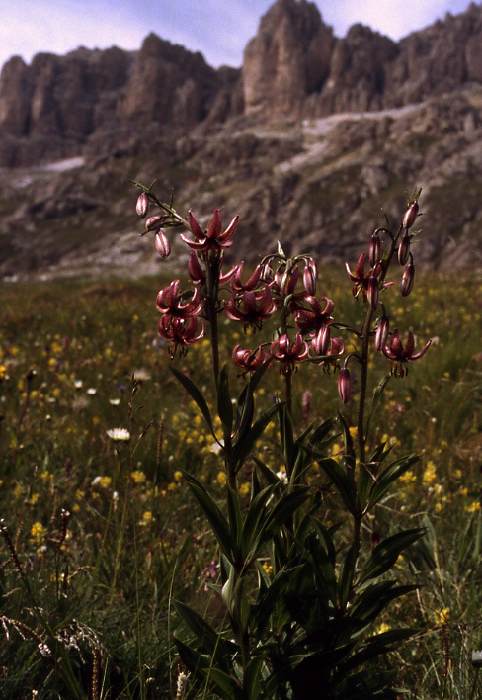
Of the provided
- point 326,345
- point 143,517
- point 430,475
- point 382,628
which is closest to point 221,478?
point 143,517

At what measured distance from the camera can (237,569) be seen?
162 centimetres

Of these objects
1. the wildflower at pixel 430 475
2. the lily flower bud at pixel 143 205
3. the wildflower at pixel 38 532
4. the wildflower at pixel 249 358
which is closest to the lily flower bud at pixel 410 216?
the wildflower at pixel 249 358

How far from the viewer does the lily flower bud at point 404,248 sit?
5.52 ft

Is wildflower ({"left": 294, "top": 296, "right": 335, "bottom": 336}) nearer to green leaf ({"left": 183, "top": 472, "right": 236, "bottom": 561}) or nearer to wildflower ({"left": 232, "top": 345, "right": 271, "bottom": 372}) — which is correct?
wildflower ({"left": 232, "top": 345, "right": 271, "bottom": 372})

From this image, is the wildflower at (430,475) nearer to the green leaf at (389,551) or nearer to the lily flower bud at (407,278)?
the green leaf at (389,551)

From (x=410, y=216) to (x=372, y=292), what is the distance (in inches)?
8.9

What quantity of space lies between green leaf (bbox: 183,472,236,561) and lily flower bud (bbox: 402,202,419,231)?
0.86 metres

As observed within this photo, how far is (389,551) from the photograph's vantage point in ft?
5.53

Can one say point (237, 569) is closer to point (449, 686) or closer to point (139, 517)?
point (449, 686)

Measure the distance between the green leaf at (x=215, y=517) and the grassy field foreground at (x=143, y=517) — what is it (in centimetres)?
34

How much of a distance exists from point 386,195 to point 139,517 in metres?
97.0

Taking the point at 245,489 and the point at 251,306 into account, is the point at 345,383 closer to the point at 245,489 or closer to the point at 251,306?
the point at 251,306

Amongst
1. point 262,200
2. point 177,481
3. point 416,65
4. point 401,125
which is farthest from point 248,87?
point 177,481

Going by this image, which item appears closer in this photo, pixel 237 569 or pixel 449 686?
pixel 237 569
